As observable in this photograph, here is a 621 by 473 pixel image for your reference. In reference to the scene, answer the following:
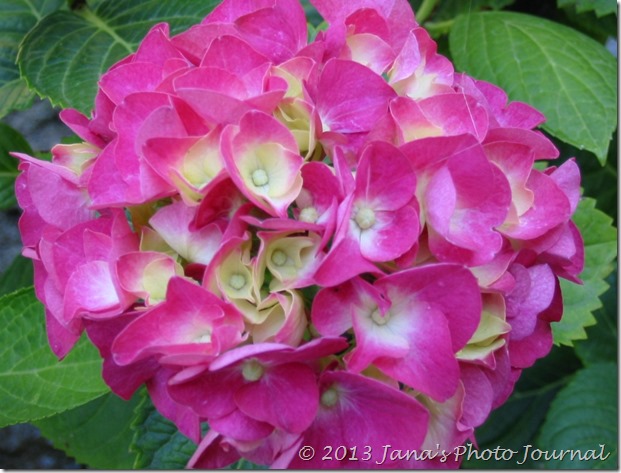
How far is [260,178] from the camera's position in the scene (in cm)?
53

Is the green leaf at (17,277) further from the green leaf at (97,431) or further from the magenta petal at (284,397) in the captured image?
the magenta petal at (284,397)

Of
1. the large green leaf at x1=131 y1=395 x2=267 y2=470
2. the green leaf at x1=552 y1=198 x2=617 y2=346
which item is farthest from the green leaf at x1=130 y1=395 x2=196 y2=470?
the green leaf at x1=552 y1=198 x2=617 y2=346

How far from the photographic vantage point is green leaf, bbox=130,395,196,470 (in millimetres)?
742

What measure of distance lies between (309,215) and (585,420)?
0.78 metres

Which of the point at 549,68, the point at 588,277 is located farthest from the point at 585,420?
the point at 549,68

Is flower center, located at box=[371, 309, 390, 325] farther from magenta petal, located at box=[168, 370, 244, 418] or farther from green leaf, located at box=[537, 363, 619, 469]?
green leaf, located at box=[537, 363, 619, 469]

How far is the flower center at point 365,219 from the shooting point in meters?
0.54

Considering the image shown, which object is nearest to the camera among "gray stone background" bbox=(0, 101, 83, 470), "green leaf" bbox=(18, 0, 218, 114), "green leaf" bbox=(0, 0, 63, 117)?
"green leaf" bbox=(18, 0, 218, 114)

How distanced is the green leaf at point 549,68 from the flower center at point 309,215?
51 centimetres

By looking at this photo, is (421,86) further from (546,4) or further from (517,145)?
(546,4)

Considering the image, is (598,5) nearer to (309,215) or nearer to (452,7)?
(452,7)

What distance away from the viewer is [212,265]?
20.1 inches

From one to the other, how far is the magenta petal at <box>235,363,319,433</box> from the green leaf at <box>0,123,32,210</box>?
693mm

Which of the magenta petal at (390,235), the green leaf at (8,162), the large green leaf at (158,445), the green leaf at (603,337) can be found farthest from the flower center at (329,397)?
the green leaf at (603,337)
